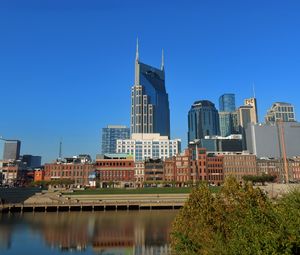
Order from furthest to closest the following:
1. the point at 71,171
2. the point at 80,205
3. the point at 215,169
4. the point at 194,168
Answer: the point at 215,169 → the point at 71,171 → the point at 194,168 → the point at 80,205

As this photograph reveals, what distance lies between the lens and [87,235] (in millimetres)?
58812

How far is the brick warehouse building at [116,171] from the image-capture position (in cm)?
17775

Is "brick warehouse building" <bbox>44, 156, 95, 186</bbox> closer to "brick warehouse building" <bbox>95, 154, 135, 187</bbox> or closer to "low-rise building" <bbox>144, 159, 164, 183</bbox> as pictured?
"brick warehouse building" <bbox>95, 154, 135, 187</bbox>

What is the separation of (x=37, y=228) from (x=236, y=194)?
50.9 meters

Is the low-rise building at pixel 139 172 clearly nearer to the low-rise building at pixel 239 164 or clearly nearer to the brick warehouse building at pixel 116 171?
the brick warehouse building at pixel 116 171

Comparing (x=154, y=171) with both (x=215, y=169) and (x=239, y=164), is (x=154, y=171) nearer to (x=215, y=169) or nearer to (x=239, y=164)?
(x=215, y=169)

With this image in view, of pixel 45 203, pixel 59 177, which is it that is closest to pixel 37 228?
pixel 45 203

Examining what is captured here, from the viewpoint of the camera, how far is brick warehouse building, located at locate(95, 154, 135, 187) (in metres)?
178

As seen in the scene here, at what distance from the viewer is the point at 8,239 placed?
55375 millimetres

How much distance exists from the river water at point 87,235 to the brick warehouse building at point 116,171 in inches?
3725

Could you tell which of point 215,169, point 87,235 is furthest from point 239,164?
point 87,235

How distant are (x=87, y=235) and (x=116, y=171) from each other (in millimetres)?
122635

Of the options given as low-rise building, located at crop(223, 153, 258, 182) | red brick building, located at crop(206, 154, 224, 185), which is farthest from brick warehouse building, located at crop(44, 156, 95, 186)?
low-rise building, located at crop(223, 153, 258, 182)

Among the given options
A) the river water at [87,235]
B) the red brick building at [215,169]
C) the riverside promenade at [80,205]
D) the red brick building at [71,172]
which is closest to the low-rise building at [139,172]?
the red brick building at [71,172]
